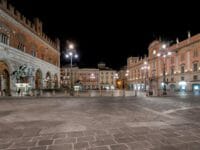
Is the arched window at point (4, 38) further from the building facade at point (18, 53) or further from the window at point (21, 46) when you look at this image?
the window at point (21, 46)

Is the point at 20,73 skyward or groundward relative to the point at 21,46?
groundward

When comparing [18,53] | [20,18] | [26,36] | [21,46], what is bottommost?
[18,53]

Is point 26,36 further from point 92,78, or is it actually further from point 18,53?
point 92,78

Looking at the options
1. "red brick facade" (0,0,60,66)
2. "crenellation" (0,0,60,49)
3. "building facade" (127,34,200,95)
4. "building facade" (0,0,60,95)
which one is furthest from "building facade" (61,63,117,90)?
"building facade" (0,0,60,95)

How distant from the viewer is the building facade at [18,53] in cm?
2281

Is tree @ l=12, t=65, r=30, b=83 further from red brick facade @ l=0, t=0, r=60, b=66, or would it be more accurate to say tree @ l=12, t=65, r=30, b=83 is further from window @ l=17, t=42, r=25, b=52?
red brick facade @ l=0, t=0, r=60, b=66

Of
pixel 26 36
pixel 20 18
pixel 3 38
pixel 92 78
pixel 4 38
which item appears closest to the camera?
pixel 3 38

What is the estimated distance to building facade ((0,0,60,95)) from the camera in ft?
74.8

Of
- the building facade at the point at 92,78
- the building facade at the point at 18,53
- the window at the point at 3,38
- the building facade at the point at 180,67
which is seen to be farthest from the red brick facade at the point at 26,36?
the building facade at the point at 92,78

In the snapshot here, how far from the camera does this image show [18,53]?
25969 millimetres

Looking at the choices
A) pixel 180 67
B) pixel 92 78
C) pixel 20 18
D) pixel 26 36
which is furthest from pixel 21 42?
pixel 92 78

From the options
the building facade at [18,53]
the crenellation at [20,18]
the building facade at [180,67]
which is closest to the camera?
the building facade at [18,53]

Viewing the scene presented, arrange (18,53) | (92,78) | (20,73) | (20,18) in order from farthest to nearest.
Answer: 1. (92,78)
2. (20,18)
3. (18,53)
4. (20,73)

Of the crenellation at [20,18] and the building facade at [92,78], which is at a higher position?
the crenellation at [20,18]
